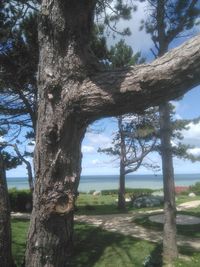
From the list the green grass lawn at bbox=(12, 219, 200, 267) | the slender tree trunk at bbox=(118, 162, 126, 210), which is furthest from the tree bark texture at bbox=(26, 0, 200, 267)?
the slender tree trunk at bbox=(118, 162, 126, 210)

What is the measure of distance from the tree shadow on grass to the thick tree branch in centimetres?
882

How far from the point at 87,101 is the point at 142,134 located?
1837 centimetres

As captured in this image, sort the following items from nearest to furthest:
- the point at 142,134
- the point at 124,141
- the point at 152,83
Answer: the point at 152,83
the point at 142,134
the point at 124,141

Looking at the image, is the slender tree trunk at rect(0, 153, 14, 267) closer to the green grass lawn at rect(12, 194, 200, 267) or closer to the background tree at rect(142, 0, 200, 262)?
the green grass lawn at rect(12, 194, 200, 267)

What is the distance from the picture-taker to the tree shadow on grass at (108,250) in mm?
11211

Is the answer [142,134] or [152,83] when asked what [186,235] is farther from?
[152,83]

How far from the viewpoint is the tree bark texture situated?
2.89 metres

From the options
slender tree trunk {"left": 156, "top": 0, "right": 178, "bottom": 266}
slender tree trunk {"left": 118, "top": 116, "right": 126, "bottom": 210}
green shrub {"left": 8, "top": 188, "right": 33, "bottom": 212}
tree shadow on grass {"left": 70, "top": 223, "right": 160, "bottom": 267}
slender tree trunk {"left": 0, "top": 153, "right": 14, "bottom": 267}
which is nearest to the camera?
slender tree trunk {"left": 0, "top": 153, "right": 14, "bottom": 267}

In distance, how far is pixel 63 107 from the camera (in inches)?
116

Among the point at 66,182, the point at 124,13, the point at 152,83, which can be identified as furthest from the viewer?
the point at 124,13

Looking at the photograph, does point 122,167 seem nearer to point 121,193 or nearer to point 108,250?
point 121,193

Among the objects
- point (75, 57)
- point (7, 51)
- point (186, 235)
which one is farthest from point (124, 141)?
point (75, 57)

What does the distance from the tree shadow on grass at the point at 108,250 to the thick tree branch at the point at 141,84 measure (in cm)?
882

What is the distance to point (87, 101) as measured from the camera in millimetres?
2891
